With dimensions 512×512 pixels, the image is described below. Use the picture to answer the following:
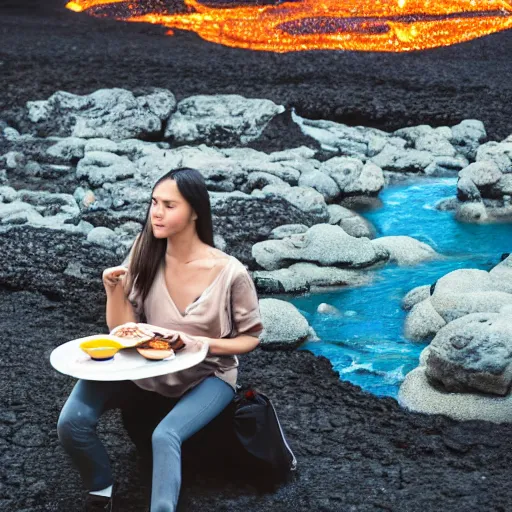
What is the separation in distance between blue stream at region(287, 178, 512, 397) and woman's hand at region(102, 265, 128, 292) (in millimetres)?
2884

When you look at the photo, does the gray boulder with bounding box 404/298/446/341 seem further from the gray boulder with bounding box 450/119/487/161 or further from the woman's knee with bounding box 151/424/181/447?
the gray boulder with bounding box 450/119/487/161

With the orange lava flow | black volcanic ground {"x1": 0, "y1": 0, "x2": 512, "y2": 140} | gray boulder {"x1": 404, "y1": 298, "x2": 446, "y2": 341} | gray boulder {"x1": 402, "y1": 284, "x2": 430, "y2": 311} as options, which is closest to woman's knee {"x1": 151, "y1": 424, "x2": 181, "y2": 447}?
gray boulder {"x1": 404, "y1": 298, "x2": 446, "y2": 341}

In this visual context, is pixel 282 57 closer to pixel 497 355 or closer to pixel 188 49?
pixel 188 49

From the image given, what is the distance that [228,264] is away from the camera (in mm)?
3443

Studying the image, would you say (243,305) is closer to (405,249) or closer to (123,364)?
(123,364)

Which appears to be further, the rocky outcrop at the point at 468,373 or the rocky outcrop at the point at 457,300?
the rocky outcrop at the point at 457,300

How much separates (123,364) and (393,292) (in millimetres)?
4952

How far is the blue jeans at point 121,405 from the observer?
3.10m

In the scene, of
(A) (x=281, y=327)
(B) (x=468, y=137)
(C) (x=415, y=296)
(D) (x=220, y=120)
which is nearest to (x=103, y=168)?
(D) (x=220, y=120)

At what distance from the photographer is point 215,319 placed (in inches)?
134

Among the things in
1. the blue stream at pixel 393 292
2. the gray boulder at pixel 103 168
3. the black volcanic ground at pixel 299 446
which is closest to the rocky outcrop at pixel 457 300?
the blue stream at pixel 393 292

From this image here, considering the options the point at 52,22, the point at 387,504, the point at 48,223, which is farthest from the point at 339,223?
the point at 52,22

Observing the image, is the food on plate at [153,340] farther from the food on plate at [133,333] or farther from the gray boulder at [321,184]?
the gray boulder at [321,184]

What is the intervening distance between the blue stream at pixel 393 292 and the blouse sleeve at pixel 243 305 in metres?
2.68
